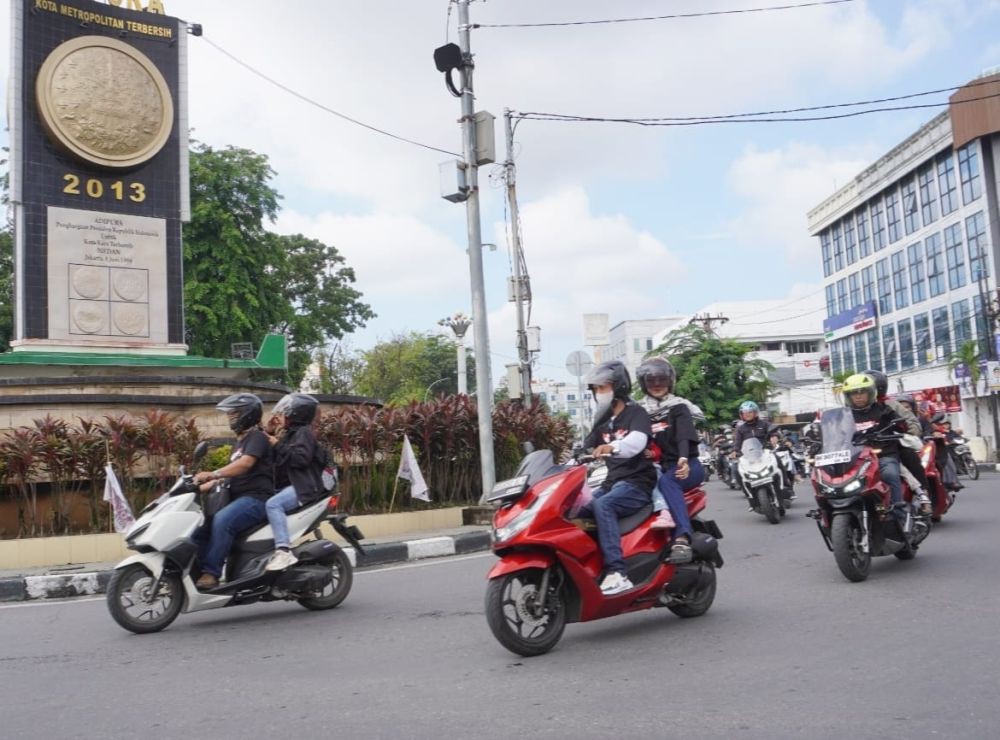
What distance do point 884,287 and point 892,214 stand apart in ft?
12.2

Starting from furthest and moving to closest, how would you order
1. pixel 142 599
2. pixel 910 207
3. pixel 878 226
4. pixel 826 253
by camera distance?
pixel 826 253, pixel 878 226, pixel 910 207, pixel 142 599

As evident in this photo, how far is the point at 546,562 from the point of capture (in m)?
5.11

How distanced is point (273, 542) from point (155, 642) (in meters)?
1.00

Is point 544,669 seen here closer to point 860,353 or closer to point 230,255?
point 230,255

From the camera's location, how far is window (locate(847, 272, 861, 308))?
53406mm

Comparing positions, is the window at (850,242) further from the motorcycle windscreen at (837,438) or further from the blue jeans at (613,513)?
the blue jeans at (613,513)

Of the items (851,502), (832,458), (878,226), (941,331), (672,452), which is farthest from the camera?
(878,226)

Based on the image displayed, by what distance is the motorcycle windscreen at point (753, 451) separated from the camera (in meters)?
12.3

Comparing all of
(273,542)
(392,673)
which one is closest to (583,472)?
(392,673)

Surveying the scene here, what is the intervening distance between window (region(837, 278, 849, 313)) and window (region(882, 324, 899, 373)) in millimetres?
5568

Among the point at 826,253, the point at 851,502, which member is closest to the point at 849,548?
the point at 851,502

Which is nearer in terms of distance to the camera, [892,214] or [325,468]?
[325,468]

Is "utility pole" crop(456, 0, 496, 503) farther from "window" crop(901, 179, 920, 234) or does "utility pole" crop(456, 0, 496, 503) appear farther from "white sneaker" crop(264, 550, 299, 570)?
"window" crop(901, 179, 920, 234)

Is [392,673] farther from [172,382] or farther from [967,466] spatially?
[967,466]
